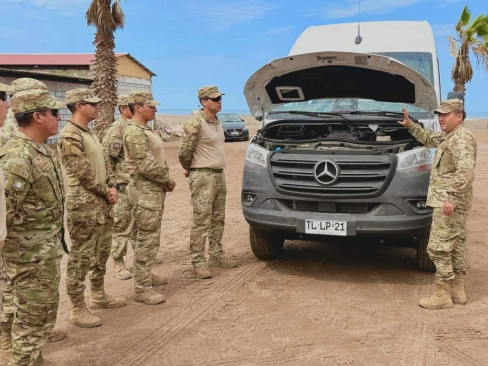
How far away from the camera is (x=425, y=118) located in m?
5.70

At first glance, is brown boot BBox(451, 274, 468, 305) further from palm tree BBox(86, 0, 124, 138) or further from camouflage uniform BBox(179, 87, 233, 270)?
palm tree BBox(86, 0, 124, 138)

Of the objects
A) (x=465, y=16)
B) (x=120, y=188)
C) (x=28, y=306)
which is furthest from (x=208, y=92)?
(x=465, y=16)

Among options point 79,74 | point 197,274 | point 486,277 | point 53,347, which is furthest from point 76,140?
point 79,74

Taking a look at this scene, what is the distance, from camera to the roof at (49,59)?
89.6 ft

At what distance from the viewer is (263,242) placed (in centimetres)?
561

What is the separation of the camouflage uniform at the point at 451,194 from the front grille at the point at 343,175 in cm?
48

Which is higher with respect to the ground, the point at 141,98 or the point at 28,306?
the point at 141,98

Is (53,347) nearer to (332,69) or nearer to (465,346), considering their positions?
(465,346)

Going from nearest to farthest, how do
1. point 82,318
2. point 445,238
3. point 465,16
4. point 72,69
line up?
point 82,318
point 445,238
point 465,16
point 72,69

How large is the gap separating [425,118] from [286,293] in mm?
2615

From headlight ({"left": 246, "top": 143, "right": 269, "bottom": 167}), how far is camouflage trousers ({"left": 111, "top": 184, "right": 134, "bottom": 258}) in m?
1.48

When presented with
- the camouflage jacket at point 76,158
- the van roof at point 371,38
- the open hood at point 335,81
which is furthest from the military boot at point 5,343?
the van roof at point 371,38

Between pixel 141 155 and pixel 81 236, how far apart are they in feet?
3.03

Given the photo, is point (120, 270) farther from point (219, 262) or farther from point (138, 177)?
point (138, 177)
